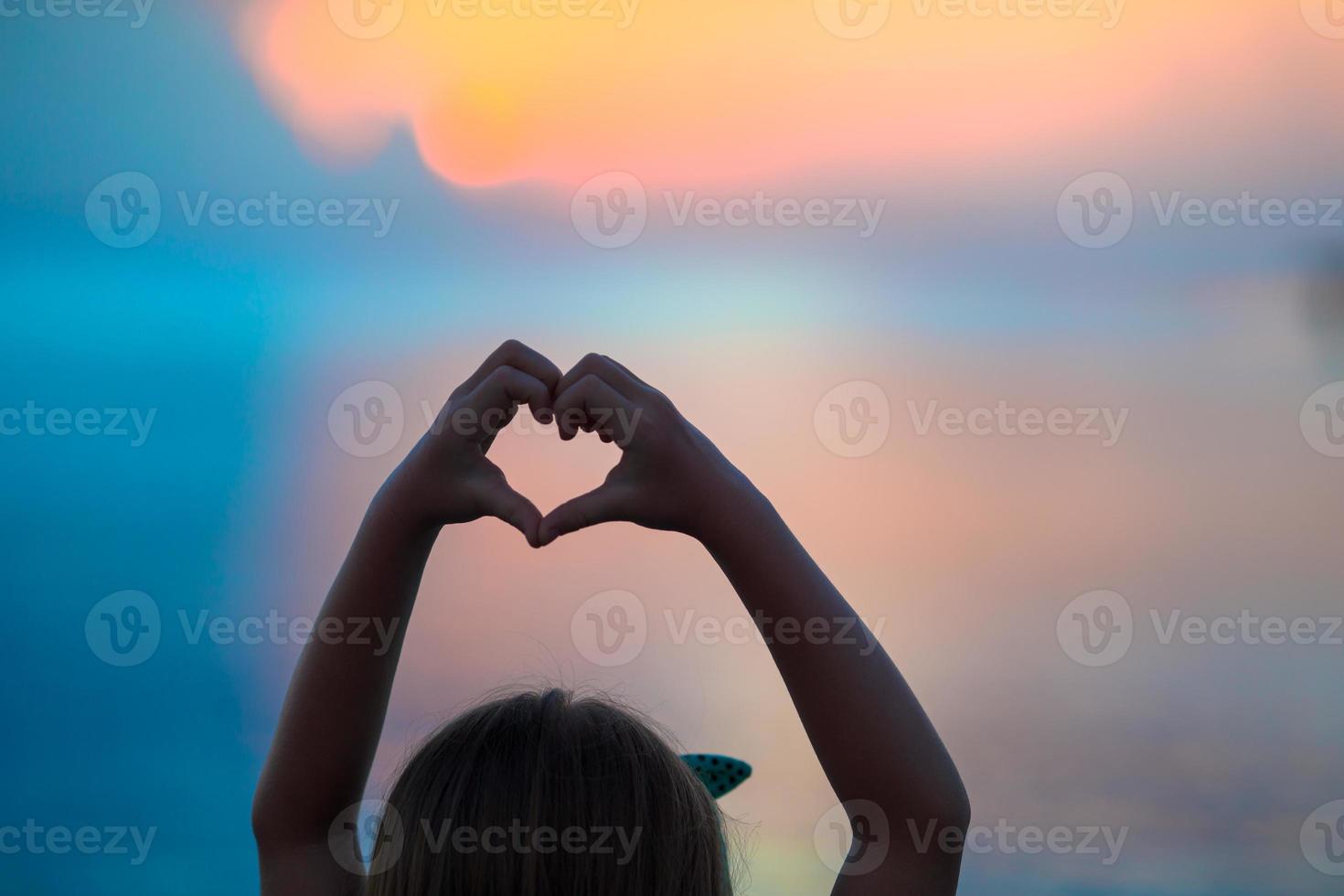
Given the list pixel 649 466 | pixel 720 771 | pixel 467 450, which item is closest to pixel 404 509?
pixel 467 450

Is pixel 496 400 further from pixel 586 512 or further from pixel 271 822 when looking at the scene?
pixel 271 822

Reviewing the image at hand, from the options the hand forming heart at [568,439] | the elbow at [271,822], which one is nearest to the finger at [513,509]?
the hand forming heart at [568,439]

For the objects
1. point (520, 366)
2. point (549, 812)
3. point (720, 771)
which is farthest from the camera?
point (720, 771)

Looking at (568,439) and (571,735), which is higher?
(568,439)

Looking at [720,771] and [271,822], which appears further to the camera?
[720,771]

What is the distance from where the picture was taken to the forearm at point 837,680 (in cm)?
55

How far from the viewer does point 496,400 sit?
0.58 m

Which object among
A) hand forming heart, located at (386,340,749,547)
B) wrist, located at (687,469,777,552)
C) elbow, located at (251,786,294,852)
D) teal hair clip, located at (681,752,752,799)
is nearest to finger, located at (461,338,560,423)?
hand forming heart, located at (386,340,749,547)

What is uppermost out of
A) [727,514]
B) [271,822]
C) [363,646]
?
[727,514]

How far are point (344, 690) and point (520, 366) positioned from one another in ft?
0.73

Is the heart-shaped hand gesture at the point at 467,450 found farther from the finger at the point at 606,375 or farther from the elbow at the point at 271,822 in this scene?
the elbow at the point at 271,822

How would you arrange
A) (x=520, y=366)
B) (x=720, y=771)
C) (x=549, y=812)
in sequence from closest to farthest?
(x=549, y=812) → (x=520, y=366) → (x=720, y=771)

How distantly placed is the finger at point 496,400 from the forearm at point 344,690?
7 cm

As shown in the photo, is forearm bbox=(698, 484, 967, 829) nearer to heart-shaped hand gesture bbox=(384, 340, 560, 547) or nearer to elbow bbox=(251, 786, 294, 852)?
heart-shaped hand gesture bbox=(384, 340, 560, 547)
